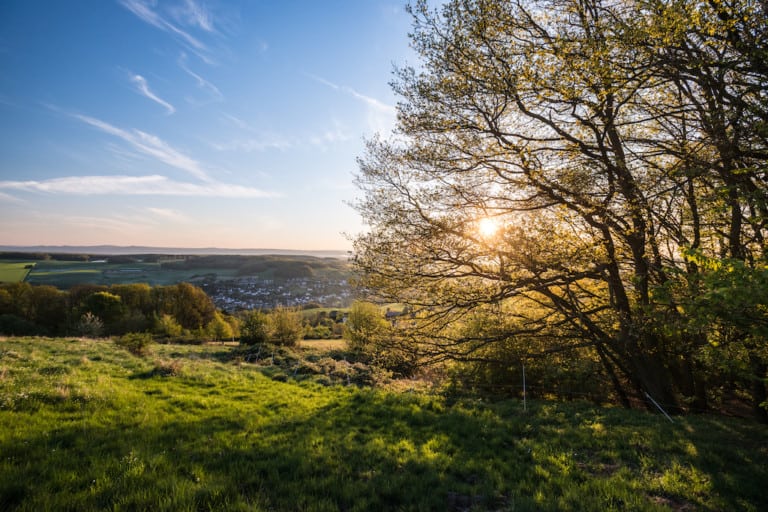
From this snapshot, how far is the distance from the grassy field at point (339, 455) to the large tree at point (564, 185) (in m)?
2.15

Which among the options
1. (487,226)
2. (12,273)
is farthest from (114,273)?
(487,226)

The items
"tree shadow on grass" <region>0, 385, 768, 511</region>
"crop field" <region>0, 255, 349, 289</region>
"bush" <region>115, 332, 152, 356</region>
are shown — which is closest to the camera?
"tree shadow on grass" <region>0, 385, 768, 511</region>

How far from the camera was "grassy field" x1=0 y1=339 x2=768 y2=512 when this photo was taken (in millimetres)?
4324

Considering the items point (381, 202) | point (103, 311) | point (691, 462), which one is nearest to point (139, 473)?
point (381, 202)

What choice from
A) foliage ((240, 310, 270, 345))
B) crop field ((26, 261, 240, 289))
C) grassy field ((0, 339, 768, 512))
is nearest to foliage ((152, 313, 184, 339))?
foliage ((240, 310, 270, 345))

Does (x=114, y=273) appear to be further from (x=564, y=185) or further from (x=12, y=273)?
(x=564, y=185)

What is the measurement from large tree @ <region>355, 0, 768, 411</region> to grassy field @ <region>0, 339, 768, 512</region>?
2.15 m

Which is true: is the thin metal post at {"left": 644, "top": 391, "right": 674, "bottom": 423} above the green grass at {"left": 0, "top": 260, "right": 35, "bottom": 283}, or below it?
above

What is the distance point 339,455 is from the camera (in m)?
6.17

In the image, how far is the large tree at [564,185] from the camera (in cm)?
747

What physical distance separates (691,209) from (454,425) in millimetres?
8679

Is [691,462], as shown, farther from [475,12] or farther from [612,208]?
[475,12]

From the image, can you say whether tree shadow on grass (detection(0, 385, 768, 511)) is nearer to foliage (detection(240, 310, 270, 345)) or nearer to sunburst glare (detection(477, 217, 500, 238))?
sunburst glare (detection(477, 217, 500, 238))

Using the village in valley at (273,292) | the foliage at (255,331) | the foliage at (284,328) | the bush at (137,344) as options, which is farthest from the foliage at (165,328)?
the village in valley at (273,292)
